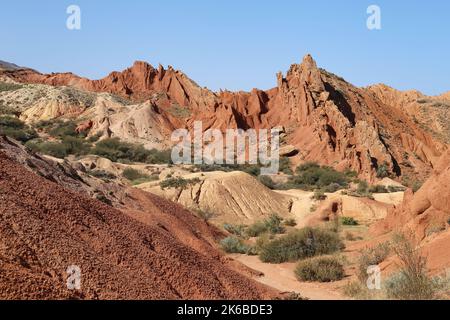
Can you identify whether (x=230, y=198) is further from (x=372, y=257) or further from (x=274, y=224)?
(x=372, y=257)

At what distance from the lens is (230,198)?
28.4 m

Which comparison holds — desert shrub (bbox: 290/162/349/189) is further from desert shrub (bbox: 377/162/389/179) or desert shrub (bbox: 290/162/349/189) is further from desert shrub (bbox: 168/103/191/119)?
desert shrub (bbox: 168/103/191/119)

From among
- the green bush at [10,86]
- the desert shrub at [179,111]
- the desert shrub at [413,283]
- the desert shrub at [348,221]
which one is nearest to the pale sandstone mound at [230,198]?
the desert shrub at [348,221]

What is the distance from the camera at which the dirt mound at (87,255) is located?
7.64 m

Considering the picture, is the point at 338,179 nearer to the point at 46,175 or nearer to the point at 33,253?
the point at 46,175

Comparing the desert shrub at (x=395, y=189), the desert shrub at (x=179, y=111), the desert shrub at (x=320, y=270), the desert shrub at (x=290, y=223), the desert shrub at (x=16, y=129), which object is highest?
the desert shrub at (x=179, y=111)

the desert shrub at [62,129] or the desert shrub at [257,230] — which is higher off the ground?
the desert shrub at [62,129]

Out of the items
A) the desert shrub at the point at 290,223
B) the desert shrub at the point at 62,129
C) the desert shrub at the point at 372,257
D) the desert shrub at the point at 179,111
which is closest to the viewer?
the desert shrub at the point at 372,257

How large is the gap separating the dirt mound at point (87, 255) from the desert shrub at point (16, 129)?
44049 mm

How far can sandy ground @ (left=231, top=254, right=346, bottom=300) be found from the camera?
1313 centimetres

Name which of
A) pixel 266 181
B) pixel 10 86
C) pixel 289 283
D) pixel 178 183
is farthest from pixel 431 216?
pixel 10 86

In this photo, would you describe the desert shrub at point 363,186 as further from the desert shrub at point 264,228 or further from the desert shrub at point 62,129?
the desert shrub at point 62,129

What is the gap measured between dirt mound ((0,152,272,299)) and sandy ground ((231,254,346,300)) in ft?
6.32

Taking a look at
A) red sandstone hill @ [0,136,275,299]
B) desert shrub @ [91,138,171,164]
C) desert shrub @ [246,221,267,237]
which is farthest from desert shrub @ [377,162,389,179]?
red sandstone hill @ [0,136,275,299]
